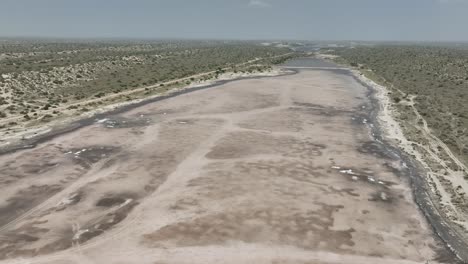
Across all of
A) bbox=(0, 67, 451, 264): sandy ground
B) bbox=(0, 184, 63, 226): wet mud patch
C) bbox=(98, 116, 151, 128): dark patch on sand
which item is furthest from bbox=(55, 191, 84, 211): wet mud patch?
bbox=(98, 116, 151, 128): dark patch on sand

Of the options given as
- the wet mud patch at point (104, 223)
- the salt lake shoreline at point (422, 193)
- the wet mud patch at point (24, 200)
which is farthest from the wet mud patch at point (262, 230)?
the wet mud patch at point (24, 200)

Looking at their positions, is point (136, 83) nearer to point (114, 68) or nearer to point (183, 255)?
point (114, 68)

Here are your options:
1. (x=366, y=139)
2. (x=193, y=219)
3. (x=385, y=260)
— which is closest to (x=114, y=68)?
(x=366, y=139)

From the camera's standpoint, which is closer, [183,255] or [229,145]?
[183,255]

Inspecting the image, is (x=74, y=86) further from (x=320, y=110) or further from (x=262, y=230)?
(x=262, y=230)

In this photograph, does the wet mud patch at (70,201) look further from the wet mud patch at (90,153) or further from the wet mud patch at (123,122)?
the wet mud patch at (123,122)

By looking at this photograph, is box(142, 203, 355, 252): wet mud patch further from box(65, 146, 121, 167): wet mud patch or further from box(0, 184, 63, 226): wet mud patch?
box(65, 146, 121, 167): wet mud patch
